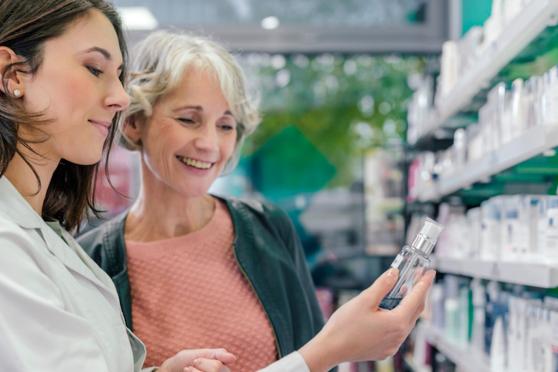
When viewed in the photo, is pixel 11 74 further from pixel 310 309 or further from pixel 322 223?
pixel 322 223

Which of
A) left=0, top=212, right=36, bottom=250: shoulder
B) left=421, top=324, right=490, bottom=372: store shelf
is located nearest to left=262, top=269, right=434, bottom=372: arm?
left=0, top=212, right=36, bottom=250: shoulder

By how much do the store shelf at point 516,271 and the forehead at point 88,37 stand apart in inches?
51.5

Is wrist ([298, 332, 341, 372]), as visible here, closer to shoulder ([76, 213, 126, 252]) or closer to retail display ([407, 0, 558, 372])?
shoulder ([76, 213, 126, 252])

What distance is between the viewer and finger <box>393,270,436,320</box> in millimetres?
1515

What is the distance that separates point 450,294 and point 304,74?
9.63 ft

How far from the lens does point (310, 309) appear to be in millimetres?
2215

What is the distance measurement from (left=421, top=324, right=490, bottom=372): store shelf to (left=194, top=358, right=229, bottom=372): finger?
1698 mm

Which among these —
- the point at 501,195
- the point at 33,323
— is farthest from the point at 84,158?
the point at 501,195

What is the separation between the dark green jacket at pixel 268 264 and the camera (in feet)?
6.65

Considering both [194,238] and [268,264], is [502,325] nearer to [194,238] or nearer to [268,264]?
[268,264]

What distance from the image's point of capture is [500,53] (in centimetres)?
278

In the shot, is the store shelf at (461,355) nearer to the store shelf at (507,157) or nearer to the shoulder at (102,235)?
the store shelf at (507,157)

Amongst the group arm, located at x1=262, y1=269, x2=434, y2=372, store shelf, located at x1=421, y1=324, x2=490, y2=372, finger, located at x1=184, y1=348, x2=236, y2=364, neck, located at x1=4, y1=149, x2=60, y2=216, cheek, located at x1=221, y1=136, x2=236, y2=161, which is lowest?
store shelf, located at x1=421, y1=324, x2=490, y2=372

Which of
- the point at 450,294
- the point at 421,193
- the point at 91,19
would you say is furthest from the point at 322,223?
the point at 91,19
